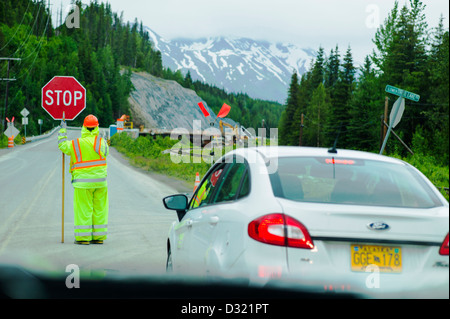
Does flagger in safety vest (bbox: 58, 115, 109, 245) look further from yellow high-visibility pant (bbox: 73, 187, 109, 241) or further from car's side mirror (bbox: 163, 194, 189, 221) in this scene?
car's side mirror (bbox: 163, 194, 189, 221)

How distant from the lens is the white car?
124 inches

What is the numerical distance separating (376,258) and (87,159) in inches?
280

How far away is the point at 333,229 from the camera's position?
3.24m

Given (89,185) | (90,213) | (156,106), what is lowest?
(156,106)

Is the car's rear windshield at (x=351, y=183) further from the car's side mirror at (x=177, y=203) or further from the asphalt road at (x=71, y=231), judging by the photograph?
the car's side mirror at (x=177, y=203)

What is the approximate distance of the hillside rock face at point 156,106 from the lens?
574 ft

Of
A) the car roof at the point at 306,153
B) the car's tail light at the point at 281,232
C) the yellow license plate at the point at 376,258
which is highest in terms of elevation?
the car roof at the point at 306,153

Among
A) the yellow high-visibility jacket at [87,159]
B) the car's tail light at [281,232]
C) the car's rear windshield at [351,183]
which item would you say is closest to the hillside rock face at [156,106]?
the yellow high-visibility jacket at [87,159]

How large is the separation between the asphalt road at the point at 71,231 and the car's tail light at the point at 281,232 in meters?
0.57

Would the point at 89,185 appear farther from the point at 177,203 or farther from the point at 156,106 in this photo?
the point at 156,106

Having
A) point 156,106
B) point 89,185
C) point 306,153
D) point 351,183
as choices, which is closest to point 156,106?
point 156,106

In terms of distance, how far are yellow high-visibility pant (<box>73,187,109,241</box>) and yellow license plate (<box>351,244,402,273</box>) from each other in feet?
21.9
